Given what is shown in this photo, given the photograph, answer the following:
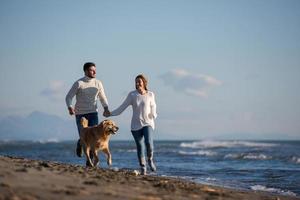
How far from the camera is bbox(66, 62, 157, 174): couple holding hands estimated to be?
369 inches

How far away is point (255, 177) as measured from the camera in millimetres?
13805

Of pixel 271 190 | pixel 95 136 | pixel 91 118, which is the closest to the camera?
pixel 95 136

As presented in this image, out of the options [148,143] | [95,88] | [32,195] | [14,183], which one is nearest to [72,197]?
[32,195]

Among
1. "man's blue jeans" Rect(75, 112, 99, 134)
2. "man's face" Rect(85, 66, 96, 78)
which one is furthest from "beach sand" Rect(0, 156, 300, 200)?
"man's face" Rect(85, 66, 96, 78)

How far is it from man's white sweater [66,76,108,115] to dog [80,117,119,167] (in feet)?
0.94

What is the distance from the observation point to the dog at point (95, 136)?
9.39 metres

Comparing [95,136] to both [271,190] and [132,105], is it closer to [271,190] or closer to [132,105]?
[132,105]

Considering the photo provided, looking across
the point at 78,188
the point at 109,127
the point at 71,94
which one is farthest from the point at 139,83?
the point at 78,188

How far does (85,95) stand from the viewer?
9.94 m

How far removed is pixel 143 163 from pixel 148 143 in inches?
17.3

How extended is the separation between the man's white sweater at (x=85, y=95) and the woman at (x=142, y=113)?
0.75m

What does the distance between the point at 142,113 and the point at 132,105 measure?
1.02ft

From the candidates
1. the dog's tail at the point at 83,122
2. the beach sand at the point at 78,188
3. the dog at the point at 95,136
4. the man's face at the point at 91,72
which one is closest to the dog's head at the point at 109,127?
the dog at the point at 95,136

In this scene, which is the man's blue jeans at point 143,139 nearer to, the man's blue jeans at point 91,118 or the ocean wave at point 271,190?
the man's blue jeans at point 91,118
